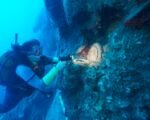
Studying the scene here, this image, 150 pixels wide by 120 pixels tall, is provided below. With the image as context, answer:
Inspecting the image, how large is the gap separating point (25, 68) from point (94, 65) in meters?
1.89

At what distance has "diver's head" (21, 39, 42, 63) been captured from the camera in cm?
577

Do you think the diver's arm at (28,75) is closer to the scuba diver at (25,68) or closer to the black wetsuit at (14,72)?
the scuba diver at (25,68)

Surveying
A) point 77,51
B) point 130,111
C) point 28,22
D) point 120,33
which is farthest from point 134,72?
point 28,22

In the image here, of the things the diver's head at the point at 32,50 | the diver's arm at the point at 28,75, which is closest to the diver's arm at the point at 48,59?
the diver's head at the point at 32,50

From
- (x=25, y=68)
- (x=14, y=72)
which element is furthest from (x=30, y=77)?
(x=14, y=72)

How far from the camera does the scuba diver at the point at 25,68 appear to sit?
218 inches

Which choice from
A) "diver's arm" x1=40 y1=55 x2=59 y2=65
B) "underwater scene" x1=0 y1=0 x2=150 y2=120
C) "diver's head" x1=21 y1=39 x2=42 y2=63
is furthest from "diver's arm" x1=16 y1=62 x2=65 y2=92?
"diver's head" x1=21 y1=39 x2=42 y2=63

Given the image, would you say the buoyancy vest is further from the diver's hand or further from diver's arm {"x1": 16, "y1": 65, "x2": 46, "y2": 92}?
the diver's hand

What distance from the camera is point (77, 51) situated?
537 cm

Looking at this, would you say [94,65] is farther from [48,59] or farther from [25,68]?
[25,68]

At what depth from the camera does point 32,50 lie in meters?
6.01

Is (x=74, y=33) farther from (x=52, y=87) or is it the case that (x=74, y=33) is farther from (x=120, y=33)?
(x=120, y=33)

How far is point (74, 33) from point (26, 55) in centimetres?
133

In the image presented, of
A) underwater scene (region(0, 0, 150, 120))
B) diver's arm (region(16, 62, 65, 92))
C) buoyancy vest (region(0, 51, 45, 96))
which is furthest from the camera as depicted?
buoyancy vest (region(0, 51, 45, 96))
